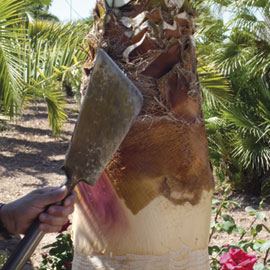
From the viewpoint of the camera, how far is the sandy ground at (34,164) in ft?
14.1

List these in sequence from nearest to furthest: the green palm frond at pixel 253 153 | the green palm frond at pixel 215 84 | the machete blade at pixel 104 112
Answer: the machete blade at pixel 104 112, the green palm frond at pixel 215 84, the green palm frond at pixel 253 153

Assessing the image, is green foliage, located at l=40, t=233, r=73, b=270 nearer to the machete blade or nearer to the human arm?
the human arm

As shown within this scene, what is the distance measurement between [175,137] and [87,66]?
1.58 feet

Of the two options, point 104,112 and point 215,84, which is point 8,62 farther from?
point 104,112

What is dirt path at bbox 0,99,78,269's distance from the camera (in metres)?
6.48

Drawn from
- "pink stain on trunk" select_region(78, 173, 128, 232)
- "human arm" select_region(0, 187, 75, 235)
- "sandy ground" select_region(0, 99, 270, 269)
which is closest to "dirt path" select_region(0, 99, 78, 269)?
"sandy ground" select_region(0, 99, 270, 269)

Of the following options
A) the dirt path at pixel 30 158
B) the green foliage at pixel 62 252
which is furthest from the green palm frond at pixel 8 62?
the green foliage at pixel 62 252

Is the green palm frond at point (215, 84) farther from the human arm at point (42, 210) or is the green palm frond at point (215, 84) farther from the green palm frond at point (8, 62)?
the human arm at point (42, 210)

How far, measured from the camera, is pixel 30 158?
874cm

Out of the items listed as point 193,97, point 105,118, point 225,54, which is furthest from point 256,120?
point 105,118

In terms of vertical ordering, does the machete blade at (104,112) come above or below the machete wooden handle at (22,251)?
above

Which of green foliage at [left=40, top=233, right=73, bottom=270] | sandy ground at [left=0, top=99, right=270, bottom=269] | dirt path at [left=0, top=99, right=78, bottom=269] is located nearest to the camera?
green foliage at [left=40, top=233, right=73, bottom=270]

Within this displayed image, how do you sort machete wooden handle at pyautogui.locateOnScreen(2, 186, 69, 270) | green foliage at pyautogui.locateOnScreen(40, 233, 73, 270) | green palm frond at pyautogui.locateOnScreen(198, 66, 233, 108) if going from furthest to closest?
green palm frond at pyautogui.locateOnScreen(198, 66, 233, 108) → green foliage at pyautogui.locateOnScreen(40, 233, 73, 270) → machete wooden handle at pyautogui.locateOnScreen(2, 186, 69, 270)

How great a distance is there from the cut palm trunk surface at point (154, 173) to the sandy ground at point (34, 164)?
7.14ft
